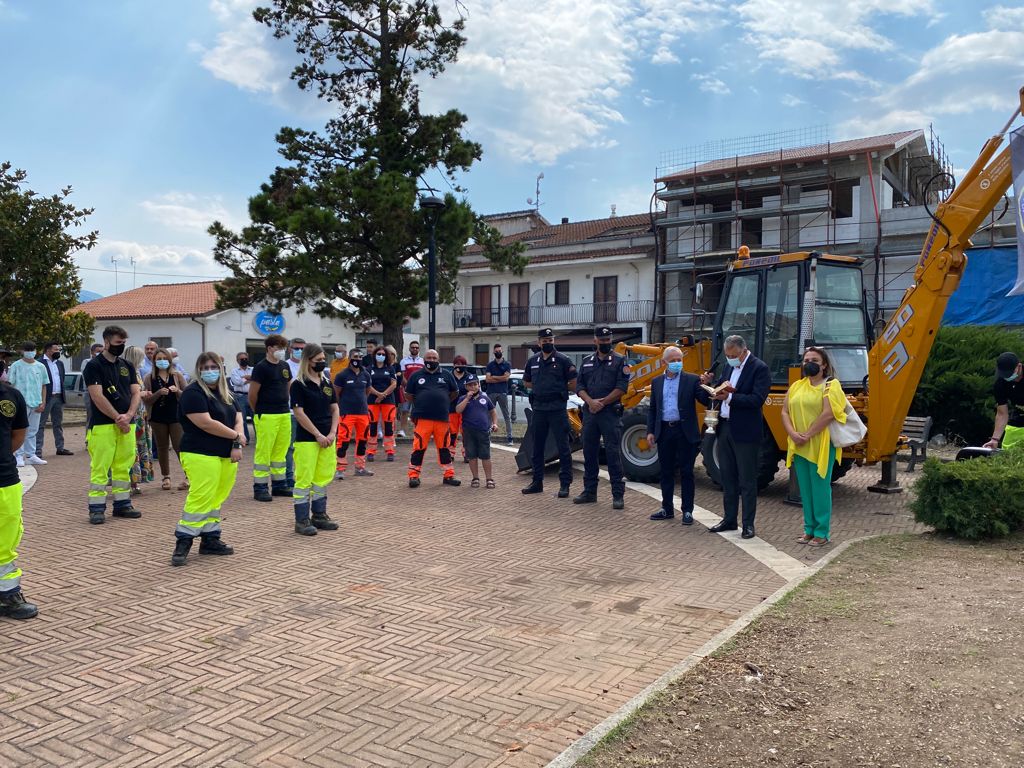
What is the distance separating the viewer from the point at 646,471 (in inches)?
434

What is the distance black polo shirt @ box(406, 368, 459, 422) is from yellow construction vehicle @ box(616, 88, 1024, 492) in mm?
3378

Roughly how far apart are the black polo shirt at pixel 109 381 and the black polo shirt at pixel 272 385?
126cm

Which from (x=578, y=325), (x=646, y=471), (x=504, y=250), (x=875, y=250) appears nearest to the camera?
(x=646, y=471)

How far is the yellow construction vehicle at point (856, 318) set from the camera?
8.45 m

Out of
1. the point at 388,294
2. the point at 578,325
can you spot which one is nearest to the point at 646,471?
the point at 388,294

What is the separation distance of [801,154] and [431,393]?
1062 inches

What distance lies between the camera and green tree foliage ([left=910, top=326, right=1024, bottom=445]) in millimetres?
15242

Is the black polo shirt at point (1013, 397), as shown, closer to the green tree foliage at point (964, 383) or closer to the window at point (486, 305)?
the green tree foliage at point (964, 383)

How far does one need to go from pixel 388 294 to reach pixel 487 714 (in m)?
15.4

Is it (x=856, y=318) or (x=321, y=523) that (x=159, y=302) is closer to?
(x=321, y=523)

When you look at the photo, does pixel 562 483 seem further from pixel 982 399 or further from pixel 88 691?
pixel 982 399

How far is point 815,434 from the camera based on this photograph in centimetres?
718

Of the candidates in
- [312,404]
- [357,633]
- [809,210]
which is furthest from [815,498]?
[809,210]

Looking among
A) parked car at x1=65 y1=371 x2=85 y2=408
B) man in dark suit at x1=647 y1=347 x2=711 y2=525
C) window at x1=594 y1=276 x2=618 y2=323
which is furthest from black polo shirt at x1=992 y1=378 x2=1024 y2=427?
window at x1=594 y1=276 x2=618 y2=323
